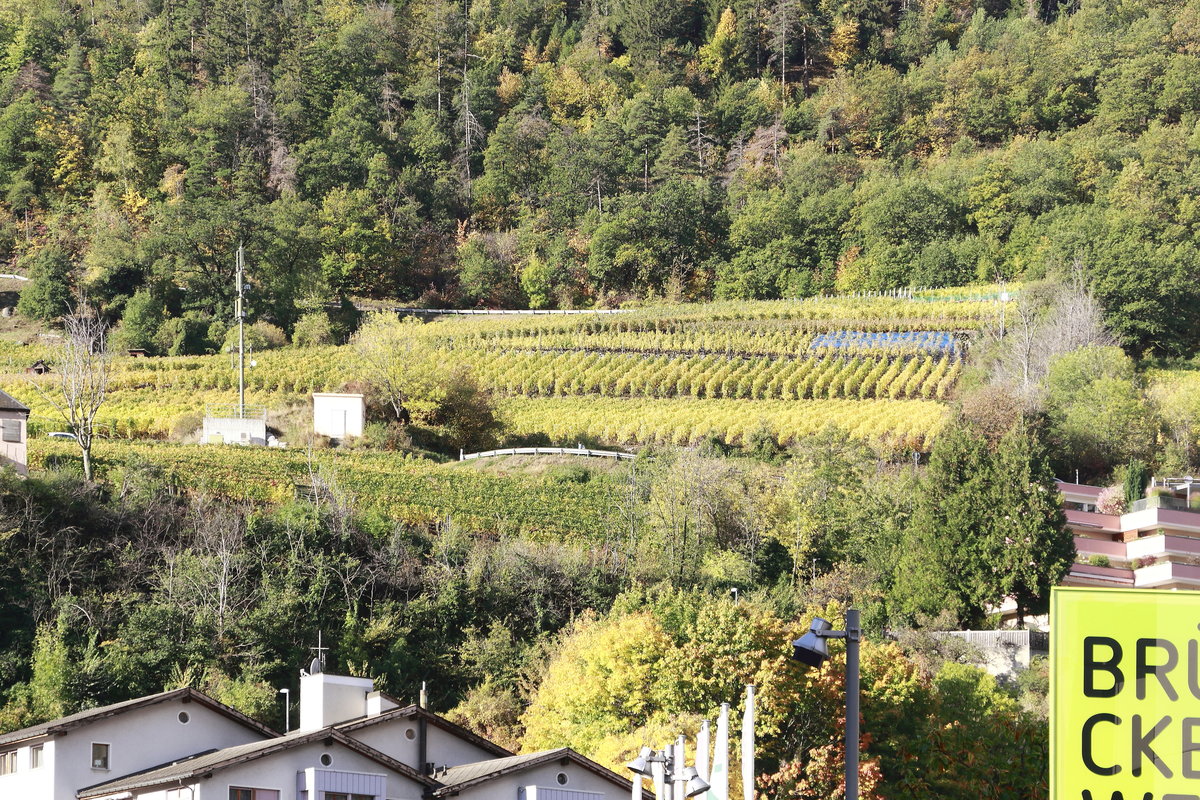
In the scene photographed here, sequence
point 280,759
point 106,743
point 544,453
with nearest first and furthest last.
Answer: point 280,759, point 106,743, point 544,453

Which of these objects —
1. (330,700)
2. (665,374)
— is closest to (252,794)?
(330,700)

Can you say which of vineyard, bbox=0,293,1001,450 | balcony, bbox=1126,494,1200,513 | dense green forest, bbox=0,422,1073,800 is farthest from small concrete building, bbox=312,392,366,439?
balcony, bbox=1126,494,1200,513

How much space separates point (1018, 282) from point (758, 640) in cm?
5528

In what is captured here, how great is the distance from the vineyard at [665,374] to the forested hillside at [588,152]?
770cm

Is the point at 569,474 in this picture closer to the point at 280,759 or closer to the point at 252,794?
the point at 280,759

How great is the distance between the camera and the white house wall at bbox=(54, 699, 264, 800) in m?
28.1

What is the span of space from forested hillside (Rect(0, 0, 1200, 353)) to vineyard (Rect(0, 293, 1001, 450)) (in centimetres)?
770

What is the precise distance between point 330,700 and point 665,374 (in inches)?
1737

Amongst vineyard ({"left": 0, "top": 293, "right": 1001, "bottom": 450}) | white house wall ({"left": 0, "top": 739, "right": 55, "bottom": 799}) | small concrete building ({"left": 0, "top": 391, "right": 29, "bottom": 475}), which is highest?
vineyard ({"left": 0, "top": 293, "right": 1001, "bottom": 450})

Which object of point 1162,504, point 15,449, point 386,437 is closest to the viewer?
point 15,449

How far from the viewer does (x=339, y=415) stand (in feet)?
201

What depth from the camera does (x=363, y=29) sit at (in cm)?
13225

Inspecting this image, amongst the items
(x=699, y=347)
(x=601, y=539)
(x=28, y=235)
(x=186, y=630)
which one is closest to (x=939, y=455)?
(x=601, y=539)

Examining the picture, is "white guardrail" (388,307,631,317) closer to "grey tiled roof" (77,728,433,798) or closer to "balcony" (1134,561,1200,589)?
"balcony" (1134,561,1200,589)
